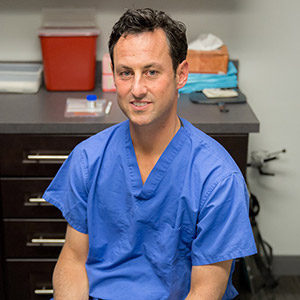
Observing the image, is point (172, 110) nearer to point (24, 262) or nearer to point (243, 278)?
point (24, 262)

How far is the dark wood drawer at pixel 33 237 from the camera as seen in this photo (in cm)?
221

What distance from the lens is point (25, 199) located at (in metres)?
2.18

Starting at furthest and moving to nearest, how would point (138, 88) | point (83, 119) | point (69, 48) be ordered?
point (69, 48), point (83, 119), point (138, 88)

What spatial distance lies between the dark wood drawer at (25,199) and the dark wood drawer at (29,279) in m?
0.20

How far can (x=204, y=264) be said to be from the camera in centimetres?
141

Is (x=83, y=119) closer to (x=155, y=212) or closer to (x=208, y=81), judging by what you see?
(x=208, y=81)

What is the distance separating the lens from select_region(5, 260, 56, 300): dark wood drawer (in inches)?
89.1

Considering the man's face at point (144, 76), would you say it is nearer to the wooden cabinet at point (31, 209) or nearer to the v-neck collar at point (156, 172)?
the v-neck collar at point (156, 172)

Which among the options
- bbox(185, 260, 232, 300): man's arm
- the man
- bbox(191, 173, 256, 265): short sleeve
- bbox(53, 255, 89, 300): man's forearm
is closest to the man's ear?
the man

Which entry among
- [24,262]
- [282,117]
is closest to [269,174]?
[282,117]

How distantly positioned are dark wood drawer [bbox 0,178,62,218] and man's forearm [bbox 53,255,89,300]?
65 cm

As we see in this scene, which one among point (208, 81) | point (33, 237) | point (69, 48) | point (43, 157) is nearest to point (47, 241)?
point (33, 237)

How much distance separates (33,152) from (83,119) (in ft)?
0.74

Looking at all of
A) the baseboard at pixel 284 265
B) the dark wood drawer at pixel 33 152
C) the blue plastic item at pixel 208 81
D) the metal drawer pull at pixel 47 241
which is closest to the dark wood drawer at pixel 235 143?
the blue plastic item at pixel 208 81
